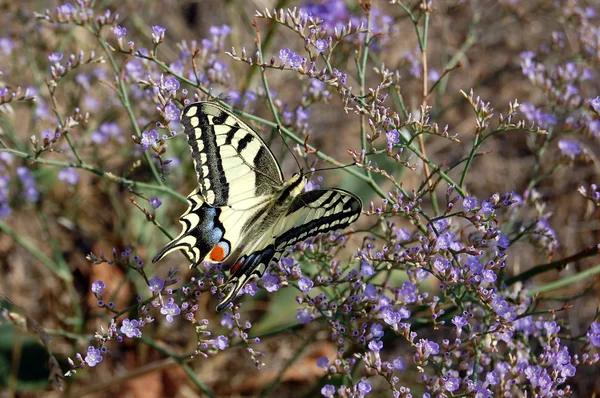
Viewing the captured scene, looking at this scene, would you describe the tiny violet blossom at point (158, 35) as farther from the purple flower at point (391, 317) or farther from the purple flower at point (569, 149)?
the purple flower at point (569, 149)

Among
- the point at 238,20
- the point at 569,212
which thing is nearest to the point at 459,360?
the point at 569,212

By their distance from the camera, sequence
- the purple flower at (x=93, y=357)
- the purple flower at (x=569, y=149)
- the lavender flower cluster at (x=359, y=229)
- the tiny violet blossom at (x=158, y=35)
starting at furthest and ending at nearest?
the purple flower at (x=569, y=149), the tiny violet blossom at (x=158, y=35), the lavender flower cluster at (x=359, y=229), the purple flower at (x=93, y=357)

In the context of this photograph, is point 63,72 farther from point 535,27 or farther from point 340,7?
point 535,27

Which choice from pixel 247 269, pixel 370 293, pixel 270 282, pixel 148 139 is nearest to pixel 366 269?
pixel 370 293

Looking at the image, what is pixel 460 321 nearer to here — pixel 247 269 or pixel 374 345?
pixel 374 345

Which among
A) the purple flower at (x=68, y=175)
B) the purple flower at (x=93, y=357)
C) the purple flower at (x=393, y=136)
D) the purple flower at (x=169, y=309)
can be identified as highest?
the purple flower at (x=68, y=175)

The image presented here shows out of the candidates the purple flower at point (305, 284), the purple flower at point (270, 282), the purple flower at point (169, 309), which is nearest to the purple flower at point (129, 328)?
the purple flower at point (169, 309)

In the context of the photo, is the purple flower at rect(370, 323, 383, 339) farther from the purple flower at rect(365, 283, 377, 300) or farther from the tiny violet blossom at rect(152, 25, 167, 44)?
the tiny violet blossom at rect(152, 25, 167, 44)
